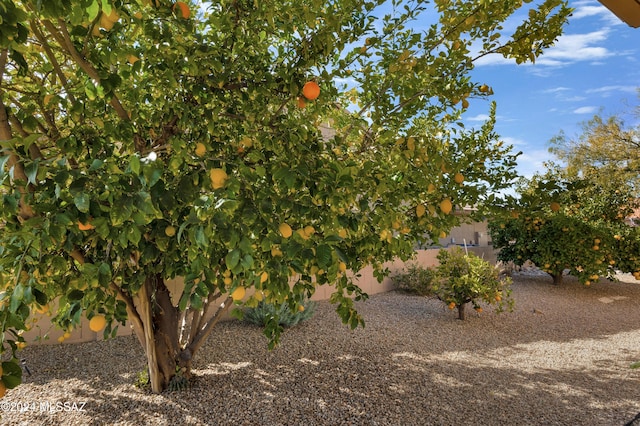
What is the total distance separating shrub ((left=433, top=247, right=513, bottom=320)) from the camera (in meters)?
6.13

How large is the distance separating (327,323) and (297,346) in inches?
47.1

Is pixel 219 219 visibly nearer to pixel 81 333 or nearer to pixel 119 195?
pixel 119 195

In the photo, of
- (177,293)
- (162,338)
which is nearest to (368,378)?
(162,338)

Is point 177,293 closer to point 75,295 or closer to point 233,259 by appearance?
point 75,295

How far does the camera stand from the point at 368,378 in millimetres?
3801

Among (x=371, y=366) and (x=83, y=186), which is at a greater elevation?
(x=83, y=186)

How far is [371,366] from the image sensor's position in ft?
13.6

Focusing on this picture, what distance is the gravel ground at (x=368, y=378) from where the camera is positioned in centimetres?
311

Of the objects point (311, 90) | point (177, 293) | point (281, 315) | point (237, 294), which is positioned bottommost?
point (281, 315)

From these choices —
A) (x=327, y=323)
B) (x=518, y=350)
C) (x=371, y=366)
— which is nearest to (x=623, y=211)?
(x=518, y=350)

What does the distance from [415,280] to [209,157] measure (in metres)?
7.50

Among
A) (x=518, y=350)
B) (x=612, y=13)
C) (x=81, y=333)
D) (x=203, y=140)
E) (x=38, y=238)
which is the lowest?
→ (x=518, y=350)

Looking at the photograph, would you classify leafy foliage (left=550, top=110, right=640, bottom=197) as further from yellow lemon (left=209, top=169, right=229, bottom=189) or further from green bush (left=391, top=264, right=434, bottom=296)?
yellow lemon (left=209, top=169, right=229, bottom=189)

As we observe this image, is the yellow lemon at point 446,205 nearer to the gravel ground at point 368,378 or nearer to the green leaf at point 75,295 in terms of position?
the gravel ground at point 368,378
